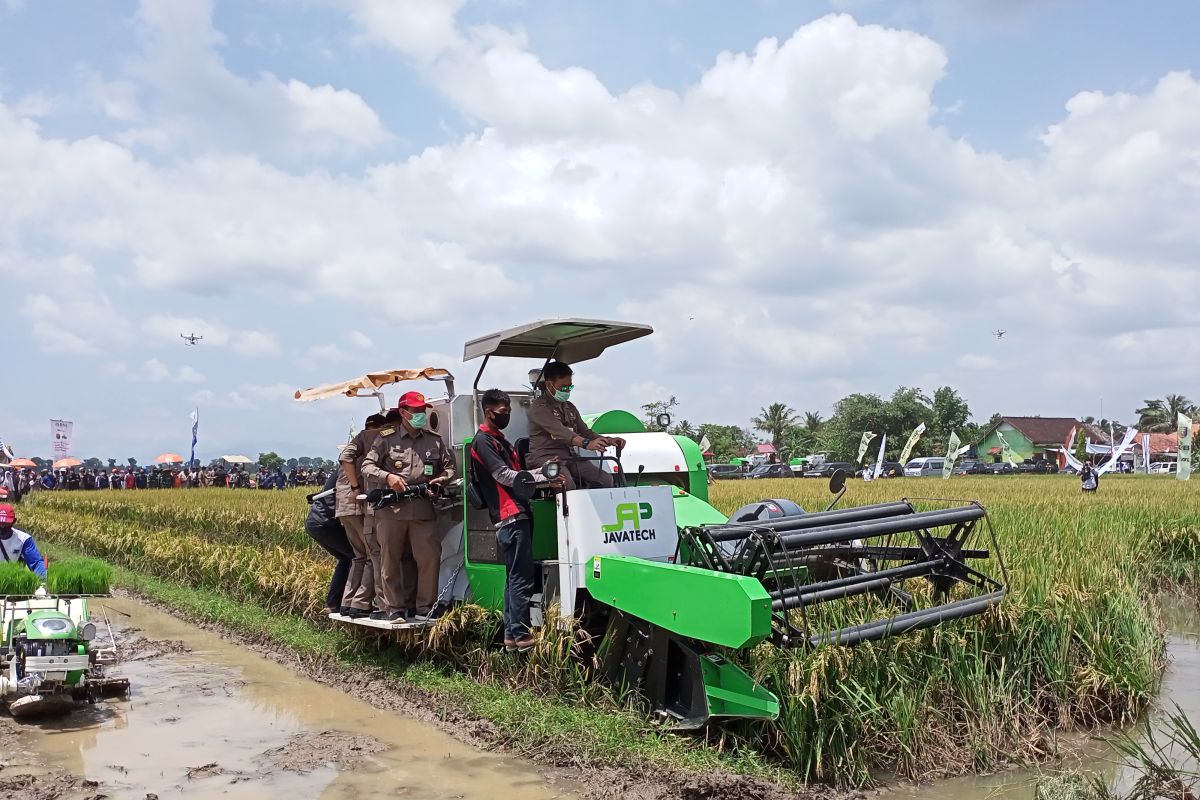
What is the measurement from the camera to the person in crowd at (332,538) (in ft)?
29.4

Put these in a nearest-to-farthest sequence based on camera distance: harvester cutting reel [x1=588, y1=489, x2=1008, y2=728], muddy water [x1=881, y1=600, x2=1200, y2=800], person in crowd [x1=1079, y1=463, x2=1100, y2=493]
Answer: harvester cutting reel [x1=588, y1=489, x2=1008, y2=728] → muddy water [x1=881, y1=600, x2=1200, y2=800] → person in crowd [x1=1079, y1=463, x2=1100, y2=493]

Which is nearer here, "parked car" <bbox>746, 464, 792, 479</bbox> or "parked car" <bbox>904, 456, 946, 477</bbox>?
"parked car" <bbox>904, 456, 946, 477</bbox>

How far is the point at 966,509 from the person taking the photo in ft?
22.1

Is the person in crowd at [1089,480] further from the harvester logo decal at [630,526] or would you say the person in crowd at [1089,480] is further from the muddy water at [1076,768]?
the harvester logo decal at [630,526]

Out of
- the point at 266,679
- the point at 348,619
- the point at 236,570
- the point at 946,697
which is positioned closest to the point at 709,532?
the point at 946,697

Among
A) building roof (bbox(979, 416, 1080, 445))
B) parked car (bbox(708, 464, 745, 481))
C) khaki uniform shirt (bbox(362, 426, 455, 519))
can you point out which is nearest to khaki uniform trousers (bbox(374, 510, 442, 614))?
khaki uniform shirt (bbox(362, 426, 455, 519))

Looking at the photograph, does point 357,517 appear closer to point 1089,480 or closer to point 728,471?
point 1089,480

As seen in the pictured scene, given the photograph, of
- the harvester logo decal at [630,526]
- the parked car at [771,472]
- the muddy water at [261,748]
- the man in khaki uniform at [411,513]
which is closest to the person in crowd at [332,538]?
the muddy water at [261,748]

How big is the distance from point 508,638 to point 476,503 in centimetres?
123

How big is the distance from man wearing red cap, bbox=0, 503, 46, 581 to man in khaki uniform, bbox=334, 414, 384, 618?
246cm

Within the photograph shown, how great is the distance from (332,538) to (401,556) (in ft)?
3.95

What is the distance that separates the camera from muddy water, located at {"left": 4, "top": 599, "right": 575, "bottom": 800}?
222 inches

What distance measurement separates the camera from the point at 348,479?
8.56 meters

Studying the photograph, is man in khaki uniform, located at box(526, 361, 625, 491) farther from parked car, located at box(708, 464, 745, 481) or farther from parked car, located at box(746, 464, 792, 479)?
parked car, located at box(746, 464, 792, 479)
